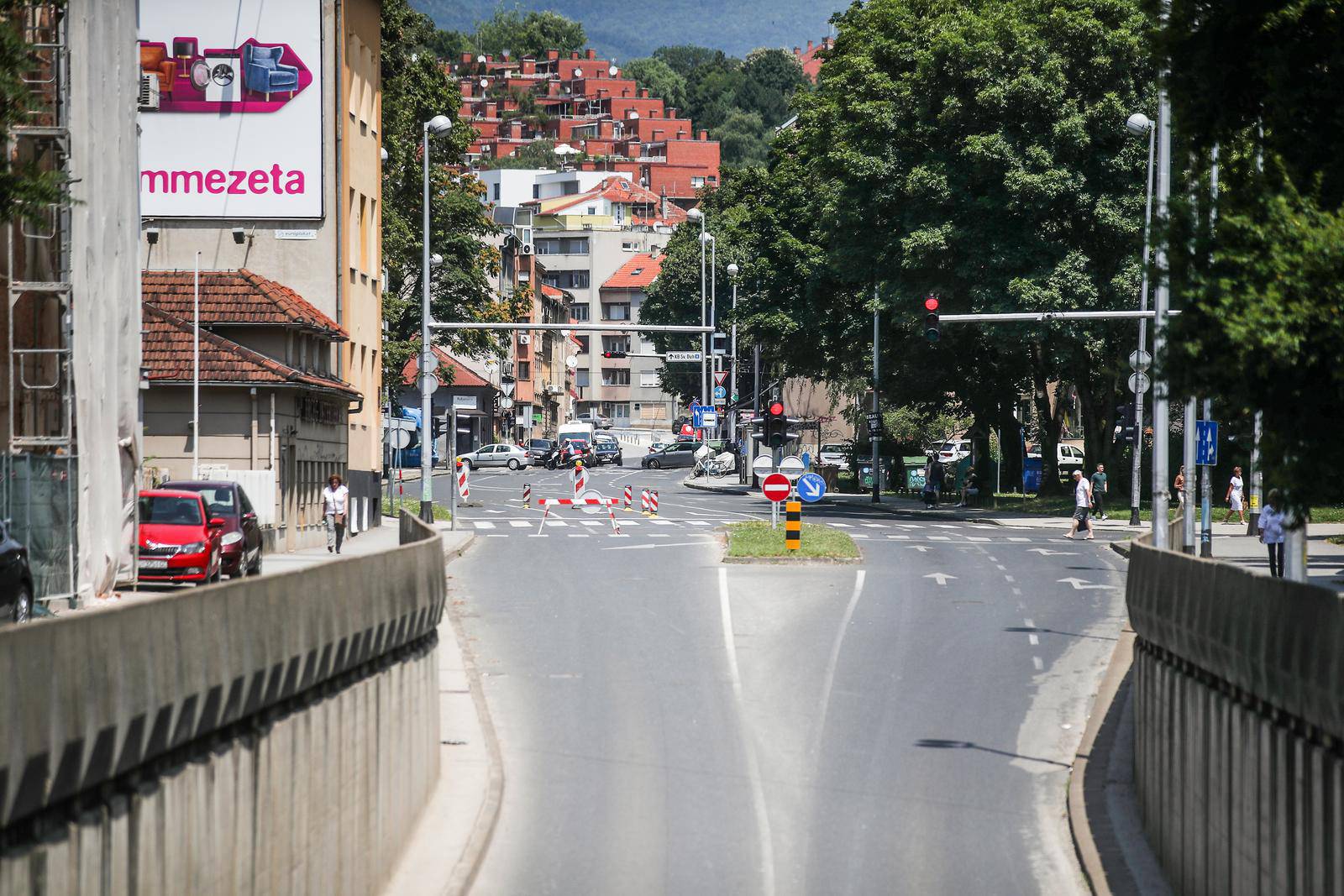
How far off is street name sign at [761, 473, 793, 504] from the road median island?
1.00 m

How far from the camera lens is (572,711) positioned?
19656 millimetres

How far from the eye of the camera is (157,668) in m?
8.59

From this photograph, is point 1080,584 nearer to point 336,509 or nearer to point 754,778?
point 336,509

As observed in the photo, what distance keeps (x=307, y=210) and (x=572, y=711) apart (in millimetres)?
24841

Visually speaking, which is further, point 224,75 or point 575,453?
point 575,453

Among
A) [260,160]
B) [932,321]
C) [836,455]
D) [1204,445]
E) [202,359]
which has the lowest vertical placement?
[836,455]

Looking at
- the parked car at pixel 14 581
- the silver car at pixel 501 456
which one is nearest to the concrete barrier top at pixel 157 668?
the parked car at pixel 14 581

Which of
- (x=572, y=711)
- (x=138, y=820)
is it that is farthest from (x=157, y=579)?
(x=138, y=820)

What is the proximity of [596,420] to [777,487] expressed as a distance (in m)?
115

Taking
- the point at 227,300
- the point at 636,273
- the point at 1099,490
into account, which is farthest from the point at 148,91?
Result: the point at 636,273

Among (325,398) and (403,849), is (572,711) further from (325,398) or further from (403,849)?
(325,398)

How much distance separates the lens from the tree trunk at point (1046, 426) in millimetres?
53562

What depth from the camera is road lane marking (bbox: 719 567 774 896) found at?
1404 cm

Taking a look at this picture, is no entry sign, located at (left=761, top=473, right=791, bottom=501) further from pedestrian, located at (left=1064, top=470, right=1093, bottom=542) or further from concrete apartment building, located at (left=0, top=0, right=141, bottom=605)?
concrete apartment building, located at (left=0, top=0, right=141, bottom=605)
